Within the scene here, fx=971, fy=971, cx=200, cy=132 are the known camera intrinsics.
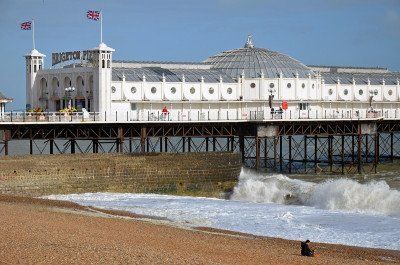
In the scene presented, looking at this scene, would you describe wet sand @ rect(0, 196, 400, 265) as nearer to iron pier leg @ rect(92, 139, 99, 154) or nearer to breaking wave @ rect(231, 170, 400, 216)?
breaking wave @ rect(231, 170, 400, 216)

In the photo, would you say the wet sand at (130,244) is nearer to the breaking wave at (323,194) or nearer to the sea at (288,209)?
the sea at (288,209)

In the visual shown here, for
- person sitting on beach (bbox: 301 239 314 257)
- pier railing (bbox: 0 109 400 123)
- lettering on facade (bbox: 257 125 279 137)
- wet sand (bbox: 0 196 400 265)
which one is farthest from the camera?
lettering on facade (bbox: 257 125 279 137)

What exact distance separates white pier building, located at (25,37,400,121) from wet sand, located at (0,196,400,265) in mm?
19938

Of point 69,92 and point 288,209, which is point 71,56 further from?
point 288,209

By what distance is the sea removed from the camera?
129 ft

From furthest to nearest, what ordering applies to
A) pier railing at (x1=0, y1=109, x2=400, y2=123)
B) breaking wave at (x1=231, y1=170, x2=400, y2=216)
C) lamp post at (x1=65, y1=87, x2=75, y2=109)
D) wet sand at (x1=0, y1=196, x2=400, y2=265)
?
lamp post at (x1=65, y1=87, x2=75, y2=109), pier railing at (x1=0, y1=109, x2=400, y2=123), breaking wave at (x1=231, y1=170, x2=400, y2=216), wet sand at (x1=0, y1=196, x2=400, y2=265)

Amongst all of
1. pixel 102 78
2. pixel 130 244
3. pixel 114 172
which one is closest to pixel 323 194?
pixel 114 172

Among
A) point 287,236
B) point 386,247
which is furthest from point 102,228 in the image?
point 386,247

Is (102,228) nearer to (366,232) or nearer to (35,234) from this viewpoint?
(35,234)

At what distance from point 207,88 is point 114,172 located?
19050mm

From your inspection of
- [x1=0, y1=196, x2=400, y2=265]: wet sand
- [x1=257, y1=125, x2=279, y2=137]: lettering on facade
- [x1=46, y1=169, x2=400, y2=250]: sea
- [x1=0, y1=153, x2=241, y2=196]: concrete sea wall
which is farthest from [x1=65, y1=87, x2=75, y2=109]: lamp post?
[x1=0, y1=196, x2=400, y2=265]: wet sand

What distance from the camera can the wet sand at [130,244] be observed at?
88.6ft

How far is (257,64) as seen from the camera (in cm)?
7662

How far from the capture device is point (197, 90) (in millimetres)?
69125
